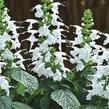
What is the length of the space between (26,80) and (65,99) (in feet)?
0.65

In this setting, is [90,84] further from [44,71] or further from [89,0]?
[89,0]

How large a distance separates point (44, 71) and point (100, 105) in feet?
0.97

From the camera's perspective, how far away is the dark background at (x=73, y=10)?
16.5 ft

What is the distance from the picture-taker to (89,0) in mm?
5145

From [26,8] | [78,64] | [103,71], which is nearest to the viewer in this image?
[103,71]

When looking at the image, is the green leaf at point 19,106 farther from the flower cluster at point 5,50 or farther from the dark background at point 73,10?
the dark background at point 73,10

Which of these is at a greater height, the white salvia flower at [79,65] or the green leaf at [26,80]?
the white salvia flower at [79,65]

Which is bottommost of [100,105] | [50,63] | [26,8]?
[100,105]

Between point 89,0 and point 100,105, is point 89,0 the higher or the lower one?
the higher one

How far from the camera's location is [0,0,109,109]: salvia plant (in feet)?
8.90

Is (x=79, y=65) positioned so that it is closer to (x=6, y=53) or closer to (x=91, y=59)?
(x=91, y=59)

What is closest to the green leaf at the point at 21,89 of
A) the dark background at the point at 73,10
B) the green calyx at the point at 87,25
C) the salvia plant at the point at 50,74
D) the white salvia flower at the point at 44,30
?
the salvia plant at the point at 50,74

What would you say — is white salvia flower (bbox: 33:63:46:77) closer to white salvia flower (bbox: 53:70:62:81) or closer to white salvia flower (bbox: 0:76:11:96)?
white salvia flower (bbox: 53:70:62:81)

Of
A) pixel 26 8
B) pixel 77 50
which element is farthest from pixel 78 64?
Answer: pixel 26 8
